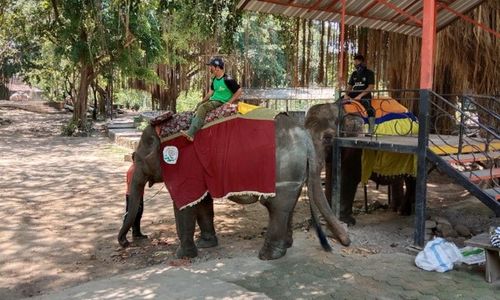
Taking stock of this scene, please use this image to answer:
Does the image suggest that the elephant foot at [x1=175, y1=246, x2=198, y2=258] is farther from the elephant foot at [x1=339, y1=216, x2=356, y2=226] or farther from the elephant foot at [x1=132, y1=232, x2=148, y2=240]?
the elephant foot at [x1=339, y1=216, x2=356, y2=226]

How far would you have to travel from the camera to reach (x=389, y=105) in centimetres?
736

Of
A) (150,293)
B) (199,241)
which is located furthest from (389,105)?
(150,293)

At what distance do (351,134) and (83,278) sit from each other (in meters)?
3.87

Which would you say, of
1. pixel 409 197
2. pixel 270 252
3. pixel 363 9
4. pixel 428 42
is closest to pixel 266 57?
pixel 363 9

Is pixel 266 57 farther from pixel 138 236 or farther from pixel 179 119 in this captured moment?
pixel 179 119

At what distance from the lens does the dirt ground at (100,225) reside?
5.48 m

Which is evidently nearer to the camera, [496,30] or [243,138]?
[243,138]

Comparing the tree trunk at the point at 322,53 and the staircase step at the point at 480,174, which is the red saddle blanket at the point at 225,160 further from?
the tree trunk at the point at 322,53

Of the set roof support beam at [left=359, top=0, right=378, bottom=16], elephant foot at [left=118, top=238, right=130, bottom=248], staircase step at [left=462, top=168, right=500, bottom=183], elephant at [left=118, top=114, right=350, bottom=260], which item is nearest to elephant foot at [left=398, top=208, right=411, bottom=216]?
staircase step at [left=462, top=168, right=500, bottom=183]

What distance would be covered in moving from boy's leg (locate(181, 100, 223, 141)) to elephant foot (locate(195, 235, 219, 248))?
139 centimetres

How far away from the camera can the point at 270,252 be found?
5.49 m

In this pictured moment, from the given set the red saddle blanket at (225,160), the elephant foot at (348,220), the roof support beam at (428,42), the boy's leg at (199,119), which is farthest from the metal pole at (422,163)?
the boy's leg at (199,119)

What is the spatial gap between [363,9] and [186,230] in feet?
17.5

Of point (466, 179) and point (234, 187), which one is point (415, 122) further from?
point (234, 187)
